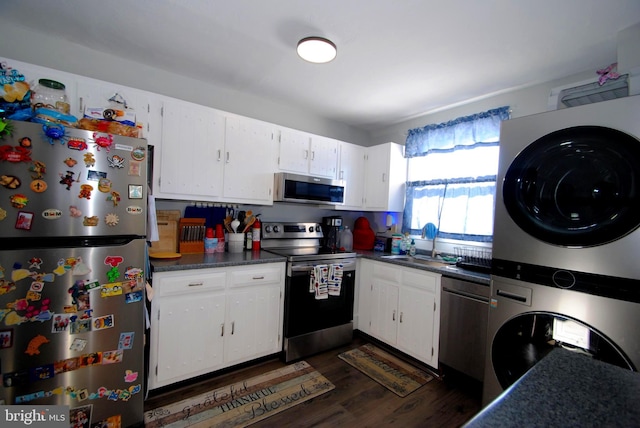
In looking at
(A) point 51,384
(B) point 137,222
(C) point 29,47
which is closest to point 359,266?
(B) point 137,222

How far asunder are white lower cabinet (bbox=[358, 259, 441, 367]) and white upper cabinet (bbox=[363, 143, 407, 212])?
2.54 feet

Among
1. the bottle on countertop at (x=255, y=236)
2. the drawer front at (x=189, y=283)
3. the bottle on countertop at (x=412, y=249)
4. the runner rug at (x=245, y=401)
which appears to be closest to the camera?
the runner rug at (x=245, y=401)

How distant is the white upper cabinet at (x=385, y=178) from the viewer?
10.7ft

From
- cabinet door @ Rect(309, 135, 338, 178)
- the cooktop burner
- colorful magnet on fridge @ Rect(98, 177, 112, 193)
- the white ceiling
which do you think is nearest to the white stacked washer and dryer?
the white ceiling

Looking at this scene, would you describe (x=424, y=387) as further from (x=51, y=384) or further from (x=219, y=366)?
(x=51, y=384)

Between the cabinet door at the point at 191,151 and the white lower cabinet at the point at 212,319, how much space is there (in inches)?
28.1

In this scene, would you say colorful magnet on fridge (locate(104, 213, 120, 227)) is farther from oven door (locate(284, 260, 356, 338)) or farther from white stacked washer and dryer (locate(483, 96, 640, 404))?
white stacked washer and dryer (locate(483, 96, 640, 404))

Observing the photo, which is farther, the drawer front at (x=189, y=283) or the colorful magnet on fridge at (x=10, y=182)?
the drawer front at (x=189, y=283)

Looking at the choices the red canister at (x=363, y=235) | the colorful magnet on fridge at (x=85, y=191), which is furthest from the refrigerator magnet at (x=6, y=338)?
the red canister at (x=363, y=235)

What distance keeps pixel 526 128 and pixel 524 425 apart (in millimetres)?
1658

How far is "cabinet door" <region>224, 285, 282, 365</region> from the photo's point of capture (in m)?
2.22

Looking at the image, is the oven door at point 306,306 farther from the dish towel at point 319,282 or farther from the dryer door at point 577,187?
the dryer door at point 577,187

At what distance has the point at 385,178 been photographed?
3.29m

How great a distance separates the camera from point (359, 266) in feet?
9.99
